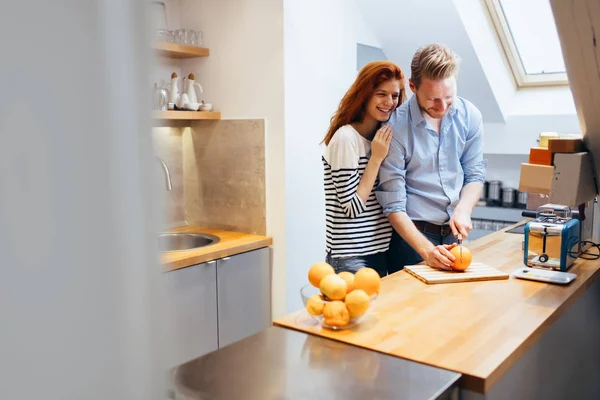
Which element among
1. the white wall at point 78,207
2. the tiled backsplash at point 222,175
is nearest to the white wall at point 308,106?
the tiled backsplash at point 222,175

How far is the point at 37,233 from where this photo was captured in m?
0.15

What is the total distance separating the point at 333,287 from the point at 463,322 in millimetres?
356

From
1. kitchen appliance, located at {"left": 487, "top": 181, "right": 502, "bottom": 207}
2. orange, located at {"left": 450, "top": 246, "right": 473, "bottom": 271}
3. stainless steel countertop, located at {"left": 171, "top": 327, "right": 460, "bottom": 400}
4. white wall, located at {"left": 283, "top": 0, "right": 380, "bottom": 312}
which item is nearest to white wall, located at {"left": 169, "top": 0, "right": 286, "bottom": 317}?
white wall, located at {"left": 283, "top": 0, "right": 380, "bottom": 312}

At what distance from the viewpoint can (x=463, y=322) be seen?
1400 millimetres

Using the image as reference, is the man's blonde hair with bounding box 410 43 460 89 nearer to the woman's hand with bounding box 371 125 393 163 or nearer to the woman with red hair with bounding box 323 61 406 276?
the woman with red hair with bounding box 323 61 406 276

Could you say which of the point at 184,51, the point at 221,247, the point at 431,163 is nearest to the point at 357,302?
the point at 431,163

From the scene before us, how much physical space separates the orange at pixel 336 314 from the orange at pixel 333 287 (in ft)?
0.06

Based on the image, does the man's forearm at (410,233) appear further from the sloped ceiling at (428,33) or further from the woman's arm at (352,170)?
the sloped ceiling at (428,33)

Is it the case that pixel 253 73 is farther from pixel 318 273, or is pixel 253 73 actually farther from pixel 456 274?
pixel 318 273

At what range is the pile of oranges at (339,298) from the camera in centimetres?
131

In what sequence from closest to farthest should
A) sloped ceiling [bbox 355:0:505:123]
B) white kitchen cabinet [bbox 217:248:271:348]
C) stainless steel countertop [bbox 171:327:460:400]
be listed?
stainless steel countertop [bbox 171:327:460:400] → white kitchen cabinet [bbox 217:248:271:348] → sloped ceiling [bbox 355:0:505:123]

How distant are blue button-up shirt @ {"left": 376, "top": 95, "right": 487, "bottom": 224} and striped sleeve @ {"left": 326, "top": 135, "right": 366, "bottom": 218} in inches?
4.2

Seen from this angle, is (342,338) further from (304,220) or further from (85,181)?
(304,220)

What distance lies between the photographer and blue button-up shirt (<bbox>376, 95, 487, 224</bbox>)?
2072mm
